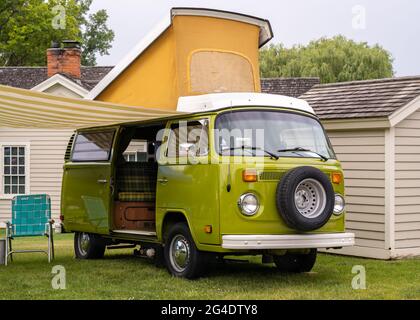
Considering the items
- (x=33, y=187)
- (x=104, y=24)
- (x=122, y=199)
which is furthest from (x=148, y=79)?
(x=104, y=24)

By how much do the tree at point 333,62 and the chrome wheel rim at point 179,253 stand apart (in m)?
38.6

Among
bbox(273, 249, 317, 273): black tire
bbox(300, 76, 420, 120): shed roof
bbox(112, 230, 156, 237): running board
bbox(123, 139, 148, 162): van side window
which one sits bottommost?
bbox(273, 249, 317, 273): black tire

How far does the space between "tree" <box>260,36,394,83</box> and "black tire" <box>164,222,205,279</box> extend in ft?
127

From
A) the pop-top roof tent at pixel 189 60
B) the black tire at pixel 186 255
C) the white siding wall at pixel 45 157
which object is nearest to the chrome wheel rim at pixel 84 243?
the pop-top roof tent at pixel 189 60

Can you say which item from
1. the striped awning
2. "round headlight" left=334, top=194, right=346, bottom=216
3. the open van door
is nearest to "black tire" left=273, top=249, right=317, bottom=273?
"round headlight" left=334, top=194, right=346, bottom=216

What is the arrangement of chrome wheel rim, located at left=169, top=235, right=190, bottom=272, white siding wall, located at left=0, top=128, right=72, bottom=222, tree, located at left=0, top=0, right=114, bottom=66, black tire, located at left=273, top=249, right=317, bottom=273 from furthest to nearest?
tree, located at left=0, top=0, right=114, bottom=66, white siding wall, located at left=0, top=128, right=72, bottom=222, black tire, located at left=273, top=249, right=317, bottom=273, chrome wheel rim, located at left=169, top=235, right=190, bottom=272

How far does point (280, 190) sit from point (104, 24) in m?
46.3

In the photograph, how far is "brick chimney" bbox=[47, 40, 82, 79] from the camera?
85.9 ft

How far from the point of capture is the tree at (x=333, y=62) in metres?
49.2

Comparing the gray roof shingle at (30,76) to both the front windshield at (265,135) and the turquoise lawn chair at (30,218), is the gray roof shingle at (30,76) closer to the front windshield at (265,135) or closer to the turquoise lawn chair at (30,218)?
the turquoise lawn chair at (30,218)

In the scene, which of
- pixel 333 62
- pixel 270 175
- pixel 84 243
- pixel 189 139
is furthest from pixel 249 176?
pixel 333 62

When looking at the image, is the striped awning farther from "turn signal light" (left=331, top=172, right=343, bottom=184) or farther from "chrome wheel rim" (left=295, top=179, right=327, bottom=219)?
"turn signal light" (left=331, top=172, right=343, bottom=184)

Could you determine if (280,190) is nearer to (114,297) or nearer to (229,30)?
(114,297)

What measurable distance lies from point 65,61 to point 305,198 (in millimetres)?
18014
